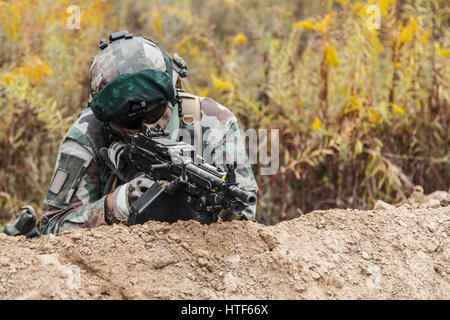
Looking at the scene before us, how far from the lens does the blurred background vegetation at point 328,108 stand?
4.23 m

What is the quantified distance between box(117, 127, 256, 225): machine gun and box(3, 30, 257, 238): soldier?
22 cm

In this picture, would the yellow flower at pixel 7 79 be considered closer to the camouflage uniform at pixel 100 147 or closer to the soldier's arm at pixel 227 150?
the camouflage uniform at pixel 100 147

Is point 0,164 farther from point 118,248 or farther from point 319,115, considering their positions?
point 118,248

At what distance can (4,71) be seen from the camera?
16.5ft

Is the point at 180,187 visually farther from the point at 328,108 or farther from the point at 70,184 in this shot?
the point at 328,108

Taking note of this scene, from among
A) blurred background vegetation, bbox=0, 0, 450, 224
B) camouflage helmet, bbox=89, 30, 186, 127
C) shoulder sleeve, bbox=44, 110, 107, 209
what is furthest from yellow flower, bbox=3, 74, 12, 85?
camouflage helmet, bbox=89, 30, 186, 127

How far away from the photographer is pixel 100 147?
3053mm

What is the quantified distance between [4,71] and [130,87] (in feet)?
9.55

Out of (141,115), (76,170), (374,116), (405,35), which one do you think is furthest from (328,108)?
(76,170)

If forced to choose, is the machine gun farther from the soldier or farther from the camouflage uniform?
the camouflage uniform

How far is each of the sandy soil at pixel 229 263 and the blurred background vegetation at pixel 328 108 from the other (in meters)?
1.81

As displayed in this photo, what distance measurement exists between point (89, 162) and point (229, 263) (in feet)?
4.51

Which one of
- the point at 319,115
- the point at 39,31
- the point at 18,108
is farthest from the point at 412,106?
the point at 39,31

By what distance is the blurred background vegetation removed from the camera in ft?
13.9
